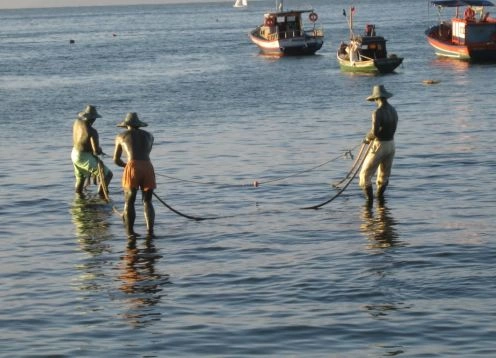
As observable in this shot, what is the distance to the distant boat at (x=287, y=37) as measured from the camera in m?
78.0

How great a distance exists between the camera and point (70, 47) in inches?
4218

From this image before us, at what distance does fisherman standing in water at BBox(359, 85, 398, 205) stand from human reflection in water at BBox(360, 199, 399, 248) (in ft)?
1.69

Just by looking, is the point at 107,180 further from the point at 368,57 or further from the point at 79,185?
the point at 368,57

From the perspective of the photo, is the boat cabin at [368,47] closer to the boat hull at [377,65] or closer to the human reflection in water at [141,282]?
the boat hull at [377,65]

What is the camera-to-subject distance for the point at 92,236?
18688 mm

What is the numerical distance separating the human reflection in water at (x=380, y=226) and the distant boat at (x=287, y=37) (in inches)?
2271

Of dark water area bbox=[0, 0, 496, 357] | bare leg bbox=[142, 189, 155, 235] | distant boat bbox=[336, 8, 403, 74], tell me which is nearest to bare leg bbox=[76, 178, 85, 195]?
dark water area bbox=[0, 0, 496, 357]

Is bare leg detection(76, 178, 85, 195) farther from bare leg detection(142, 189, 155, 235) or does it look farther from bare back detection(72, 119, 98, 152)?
bare leg detection(142, 189, 155, 235)

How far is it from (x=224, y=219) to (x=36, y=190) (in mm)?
5409

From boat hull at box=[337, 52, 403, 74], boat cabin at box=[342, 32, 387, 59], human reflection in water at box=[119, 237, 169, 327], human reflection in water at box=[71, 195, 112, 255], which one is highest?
human reflection in water at box=[119, 237, 169, 327]

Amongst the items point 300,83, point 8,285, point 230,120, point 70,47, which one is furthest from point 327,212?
point 70,47

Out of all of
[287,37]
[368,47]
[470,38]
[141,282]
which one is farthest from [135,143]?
[287,37]

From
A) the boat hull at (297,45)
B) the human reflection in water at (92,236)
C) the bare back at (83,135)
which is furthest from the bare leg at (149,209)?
the boat hull at (297,45)

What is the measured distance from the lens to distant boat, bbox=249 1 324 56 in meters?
78.0
